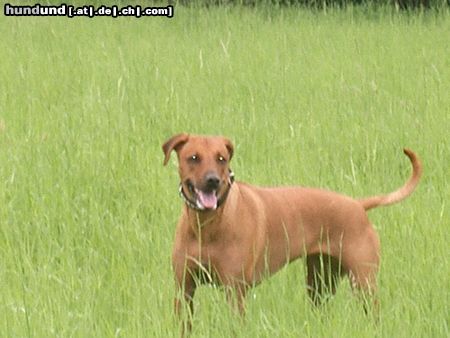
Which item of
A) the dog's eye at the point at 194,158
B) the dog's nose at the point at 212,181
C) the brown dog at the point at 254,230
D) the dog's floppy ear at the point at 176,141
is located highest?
the dog's floppy ear at the point at 176,141

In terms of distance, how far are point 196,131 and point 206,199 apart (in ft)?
10.2

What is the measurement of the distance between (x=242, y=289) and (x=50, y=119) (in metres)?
3.56

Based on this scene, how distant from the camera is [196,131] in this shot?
7426 mm

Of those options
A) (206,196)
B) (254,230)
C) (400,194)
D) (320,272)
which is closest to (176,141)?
(206,196)

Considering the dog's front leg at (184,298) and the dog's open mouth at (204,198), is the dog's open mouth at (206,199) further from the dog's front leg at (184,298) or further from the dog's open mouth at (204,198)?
the dog's front leg at (184,298)

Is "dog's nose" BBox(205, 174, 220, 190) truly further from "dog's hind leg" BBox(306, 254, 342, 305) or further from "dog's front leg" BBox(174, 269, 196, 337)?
"dog's hind leg" BBox(306, 254, 342, 305)

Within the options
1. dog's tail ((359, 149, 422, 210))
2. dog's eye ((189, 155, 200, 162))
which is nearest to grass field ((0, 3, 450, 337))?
dog's tail ((359, 149, 422, 210))

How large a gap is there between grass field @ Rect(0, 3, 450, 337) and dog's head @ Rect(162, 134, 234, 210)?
0.39 metres

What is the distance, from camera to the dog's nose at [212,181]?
4.29m

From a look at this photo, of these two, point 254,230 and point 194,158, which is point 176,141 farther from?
point 254,230

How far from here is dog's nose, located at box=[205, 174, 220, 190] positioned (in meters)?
4.29

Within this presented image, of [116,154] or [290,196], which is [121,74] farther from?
[290,196]

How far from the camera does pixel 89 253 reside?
5090mm

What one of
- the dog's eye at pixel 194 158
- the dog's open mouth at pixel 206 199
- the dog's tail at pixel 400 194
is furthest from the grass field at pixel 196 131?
the dog's eye at pixel 194 158
